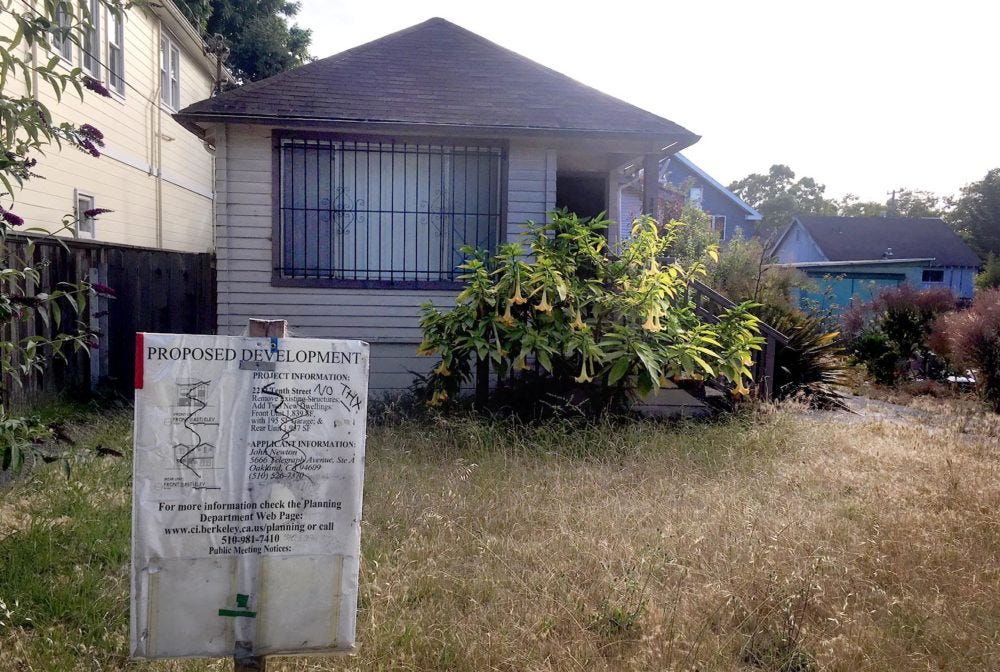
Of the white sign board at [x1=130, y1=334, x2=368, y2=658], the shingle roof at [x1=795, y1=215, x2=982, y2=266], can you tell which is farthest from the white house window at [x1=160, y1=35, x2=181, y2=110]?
the shingle roof at [x1=795, y1=215, x2=982, y2=266]

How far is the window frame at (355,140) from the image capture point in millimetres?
8516

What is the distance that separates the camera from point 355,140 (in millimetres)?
8586

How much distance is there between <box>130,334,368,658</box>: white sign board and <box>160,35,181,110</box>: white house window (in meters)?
13.6

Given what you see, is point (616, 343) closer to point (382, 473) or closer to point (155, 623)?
point (382, 473)

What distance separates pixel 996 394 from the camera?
9.67m

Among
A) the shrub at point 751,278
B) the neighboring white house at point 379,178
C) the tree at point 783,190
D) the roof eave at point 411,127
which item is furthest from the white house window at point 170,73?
the tree at point 783,190

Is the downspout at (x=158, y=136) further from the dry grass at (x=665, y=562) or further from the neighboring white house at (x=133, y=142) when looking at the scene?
the dry grass at (x=665, y=562)

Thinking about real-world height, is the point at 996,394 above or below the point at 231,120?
below

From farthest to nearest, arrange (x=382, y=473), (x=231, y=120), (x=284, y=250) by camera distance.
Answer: (x=284, y=250) → (x=231, y=120) → (x=382, y=473)

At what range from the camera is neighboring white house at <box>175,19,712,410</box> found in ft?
27.4

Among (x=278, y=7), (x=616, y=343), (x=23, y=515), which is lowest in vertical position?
(x=23, y=515)

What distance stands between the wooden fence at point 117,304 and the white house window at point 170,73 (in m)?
4.82

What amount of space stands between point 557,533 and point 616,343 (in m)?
2.74

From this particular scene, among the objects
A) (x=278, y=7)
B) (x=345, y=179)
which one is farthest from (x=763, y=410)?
(x=278, y=7)
